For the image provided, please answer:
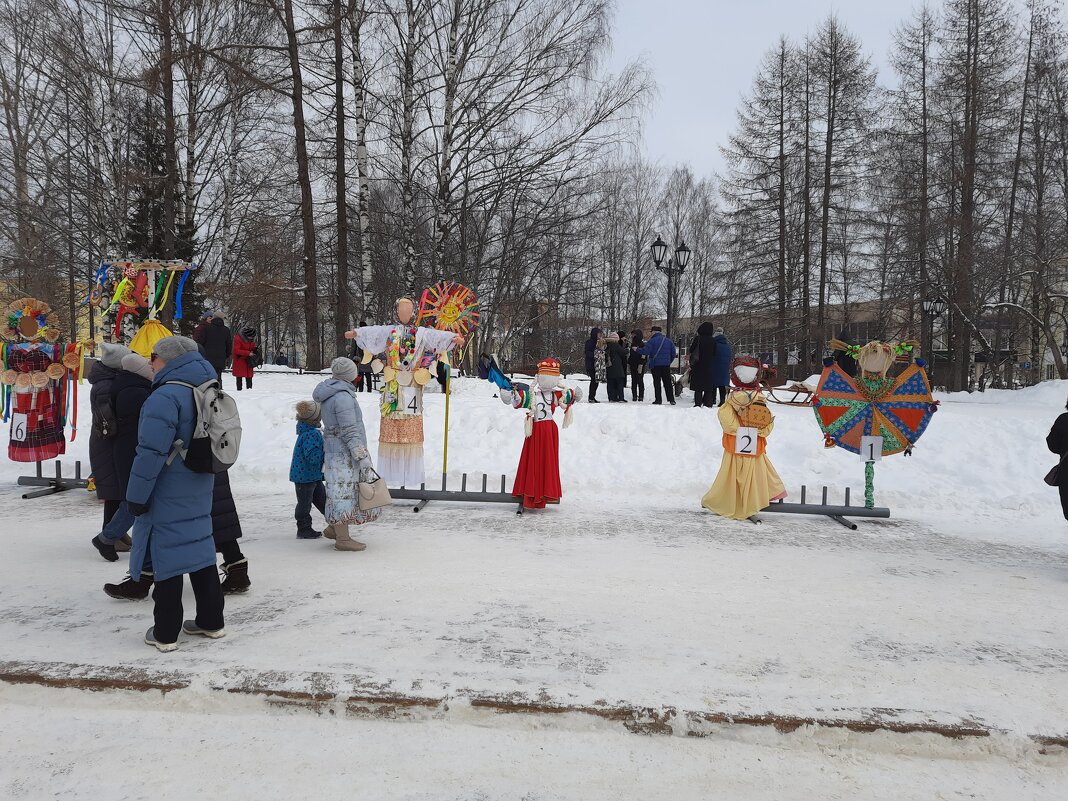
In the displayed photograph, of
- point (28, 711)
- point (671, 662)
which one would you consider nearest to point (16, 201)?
point (28, 711)

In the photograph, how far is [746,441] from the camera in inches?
314

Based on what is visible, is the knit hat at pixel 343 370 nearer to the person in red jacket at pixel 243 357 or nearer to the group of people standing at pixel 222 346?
the group of people standing at pixel 222 346

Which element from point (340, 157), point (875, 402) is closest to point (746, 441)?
point (875, 402)

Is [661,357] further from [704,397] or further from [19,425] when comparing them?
[19,425]

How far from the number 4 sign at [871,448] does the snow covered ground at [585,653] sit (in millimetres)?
926

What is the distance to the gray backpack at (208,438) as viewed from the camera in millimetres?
3932

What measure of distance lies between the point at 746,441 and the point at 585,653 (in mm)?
4596

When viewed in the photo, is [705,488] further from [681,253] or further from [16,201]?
[16,201]

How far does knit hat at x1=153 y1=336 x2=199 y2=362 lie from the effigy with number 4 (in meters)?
6.85

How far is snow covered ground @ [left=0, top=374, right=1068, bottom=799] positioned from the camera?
3.05 metres

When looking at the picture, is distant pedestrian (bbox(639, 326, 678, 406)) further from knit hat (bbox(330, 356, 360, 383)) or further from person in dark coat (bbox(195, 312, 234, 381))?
knit hat (bbox(330, 356, 360, 383))

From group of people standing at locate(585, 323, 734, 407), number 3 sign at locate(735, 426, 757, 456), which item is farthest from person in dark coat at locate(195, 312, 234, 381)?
number 3 sign at locate(735, 426, 757, 456)

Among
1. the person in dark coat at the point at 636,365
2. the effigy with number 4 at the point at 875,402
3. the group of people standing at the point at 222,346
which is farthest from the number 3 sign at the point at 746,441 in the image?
the group of people standing at the point at 222,346

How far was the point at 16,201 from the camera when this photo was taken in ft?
67.1
